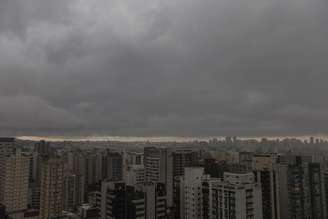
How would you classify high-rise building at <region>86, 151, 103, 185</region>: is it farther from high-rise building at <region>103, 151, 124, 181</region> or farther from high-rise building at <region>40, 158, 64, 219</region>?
high-rise building at <region>40, 158, 64, 219</region>

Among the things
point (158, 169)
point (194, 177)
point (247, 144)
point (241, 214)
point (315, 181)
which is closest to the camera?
point (241, 214)

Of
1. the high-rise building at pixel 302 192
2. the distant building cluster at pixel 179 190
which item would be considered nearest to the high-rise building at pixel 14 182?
the distant building cluster at pixel 179 190

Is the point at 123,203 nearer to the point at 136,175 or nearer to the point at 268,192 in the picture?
the point at 268,192

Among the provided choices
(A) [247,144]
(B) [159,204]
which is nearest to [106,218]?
(B) [159,204]

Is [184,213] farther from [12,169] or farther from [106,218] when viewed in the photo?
[12,169]

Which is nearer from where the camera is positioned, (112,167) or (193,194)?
(193,194)

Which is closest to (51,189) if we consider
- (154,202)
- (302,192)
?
(154,202)
